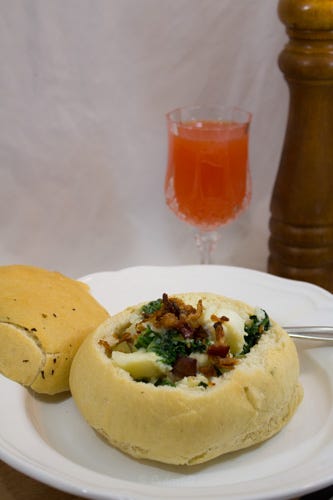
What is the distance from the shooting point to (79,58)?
2096mm

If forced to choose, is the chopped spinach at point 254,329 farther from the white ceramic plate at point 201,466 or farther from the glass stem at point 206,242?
the glass stem at point 206,242

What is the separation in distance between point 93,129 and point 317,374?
1115 millimetres

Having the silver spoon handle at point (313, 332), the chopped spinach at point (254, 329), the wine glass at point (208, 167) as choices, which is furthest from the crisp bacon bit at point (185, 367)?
the wine glass at point (208, 167)

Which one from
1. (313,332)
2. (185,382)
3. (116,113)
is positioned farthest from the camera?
(116,113)

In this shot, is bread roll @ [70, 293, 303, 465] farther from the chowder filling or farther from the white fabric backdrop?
the white fabric backdrop

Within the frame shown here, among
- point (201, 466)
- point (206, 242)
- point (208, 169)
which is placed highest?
point (208, 169)

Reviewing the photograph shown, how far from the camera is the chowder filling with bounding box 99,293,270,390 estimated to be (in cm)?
115

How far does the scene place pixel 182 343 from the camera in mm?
1183

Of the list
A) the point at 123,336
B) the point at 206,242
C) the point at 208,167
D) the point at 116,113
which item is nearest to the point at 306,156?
the point at 208,167

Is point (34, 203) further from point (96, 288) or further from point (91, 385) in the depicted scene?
point (91, 385)

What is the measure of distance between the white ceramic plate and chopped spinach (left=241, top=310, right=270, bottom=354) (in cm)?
14

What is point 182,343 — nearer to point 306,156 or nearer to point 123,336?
point 123,336

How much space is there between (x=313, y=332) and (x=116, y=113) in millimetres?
1054

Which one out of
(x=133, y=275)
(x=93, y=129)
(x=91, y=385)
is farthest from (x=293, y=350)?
(x=93, y=129)
